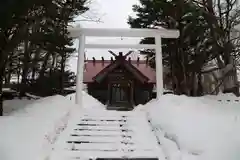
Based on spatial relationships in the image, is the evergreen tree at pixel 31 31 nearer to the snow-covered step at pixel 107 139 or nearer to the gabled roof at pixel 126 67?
the gabled roof at pixel 126 67

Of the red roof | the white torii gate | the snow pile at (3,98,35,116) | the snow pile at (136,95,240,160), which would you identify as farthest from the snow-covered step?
the red roof

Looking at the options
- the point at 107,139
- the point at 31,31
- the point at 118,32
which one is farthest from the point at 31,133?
the point at 118,32

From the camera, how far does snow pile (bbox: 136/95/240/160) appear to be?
491 centimetres

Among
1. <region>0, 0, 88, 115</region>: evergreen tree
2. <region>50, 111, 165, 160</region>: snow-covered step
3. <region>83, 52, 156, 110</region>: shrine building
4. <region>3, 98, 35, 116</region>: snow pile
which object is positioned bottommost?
<region>50, 111, 165, 160</region>: snow-covered step

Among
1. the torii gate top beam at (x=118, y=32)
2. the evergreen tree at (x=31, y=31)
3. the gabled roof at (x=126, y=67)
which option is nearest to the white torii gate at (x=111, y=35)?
the torii gate top beam at (x=118, y=32)

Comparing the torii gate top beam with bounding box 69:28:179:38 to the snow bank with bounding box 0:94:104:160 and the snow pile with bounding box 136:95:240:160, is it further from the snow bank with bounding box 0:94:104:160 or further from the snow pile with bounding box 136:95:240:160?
the snow pile with bounding box 136:95:240:160

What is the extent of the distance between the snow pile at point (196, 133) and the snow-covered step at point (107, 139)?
0.30 metres

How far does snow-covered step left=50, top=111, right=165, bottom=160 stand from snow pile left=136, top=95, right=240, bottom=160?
12.0 inches

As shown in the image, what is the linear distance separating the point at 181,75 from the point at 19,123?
435 inches

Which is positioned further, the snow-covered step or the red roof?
the red roof

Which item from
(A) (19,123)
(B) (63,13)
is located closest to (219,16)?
(B) (63,13)

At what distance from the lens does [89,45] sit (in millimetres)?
11273

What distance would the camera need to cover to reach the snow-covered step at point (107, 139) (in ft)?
18.1

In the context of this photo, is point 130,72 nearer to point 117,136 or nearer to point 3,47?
point 3,47
